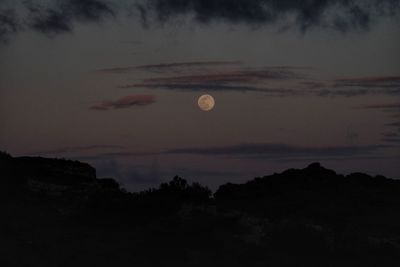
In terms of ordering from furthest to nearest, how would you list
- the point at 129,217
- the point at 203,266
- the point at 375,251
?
the point at 129,217
the point at 375,251
the point at 203,266

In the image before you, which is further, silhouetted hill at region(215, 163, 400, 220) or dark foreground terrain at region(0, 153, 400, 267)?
silhouetted hill at region(215, 163, 400, 220)

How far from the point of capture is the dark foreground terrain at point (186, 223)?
38781mm

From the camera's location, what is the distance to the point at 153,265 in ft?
125

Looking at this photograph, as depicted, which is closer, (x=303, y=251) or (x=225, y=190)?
(x=303, y=251)

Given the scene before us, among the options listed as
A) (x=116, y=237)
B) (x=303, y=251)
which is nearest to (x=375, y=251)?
(x=303, y=251)

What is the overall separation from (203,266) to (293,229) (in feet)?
19.9

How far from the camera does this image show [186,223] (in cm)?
4209

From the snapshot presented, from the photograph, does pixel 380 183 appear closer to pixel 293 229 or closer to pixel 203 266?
pixel 293 229

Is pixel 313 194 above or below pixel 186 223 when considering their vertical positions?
above

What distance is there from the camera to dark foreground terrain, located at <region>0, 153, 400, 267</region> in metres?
38.8

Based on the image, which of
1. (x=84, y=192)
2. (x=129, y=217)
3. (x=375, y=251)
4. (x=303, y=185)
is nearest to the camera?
(x=375, y=251)

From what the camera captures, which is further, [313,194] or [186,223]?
[313,194]

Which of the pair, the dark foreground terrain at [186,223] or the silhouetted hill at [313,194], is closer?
the dark foreground terrain at [186,223]

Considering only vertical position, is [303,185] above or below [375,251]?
above
